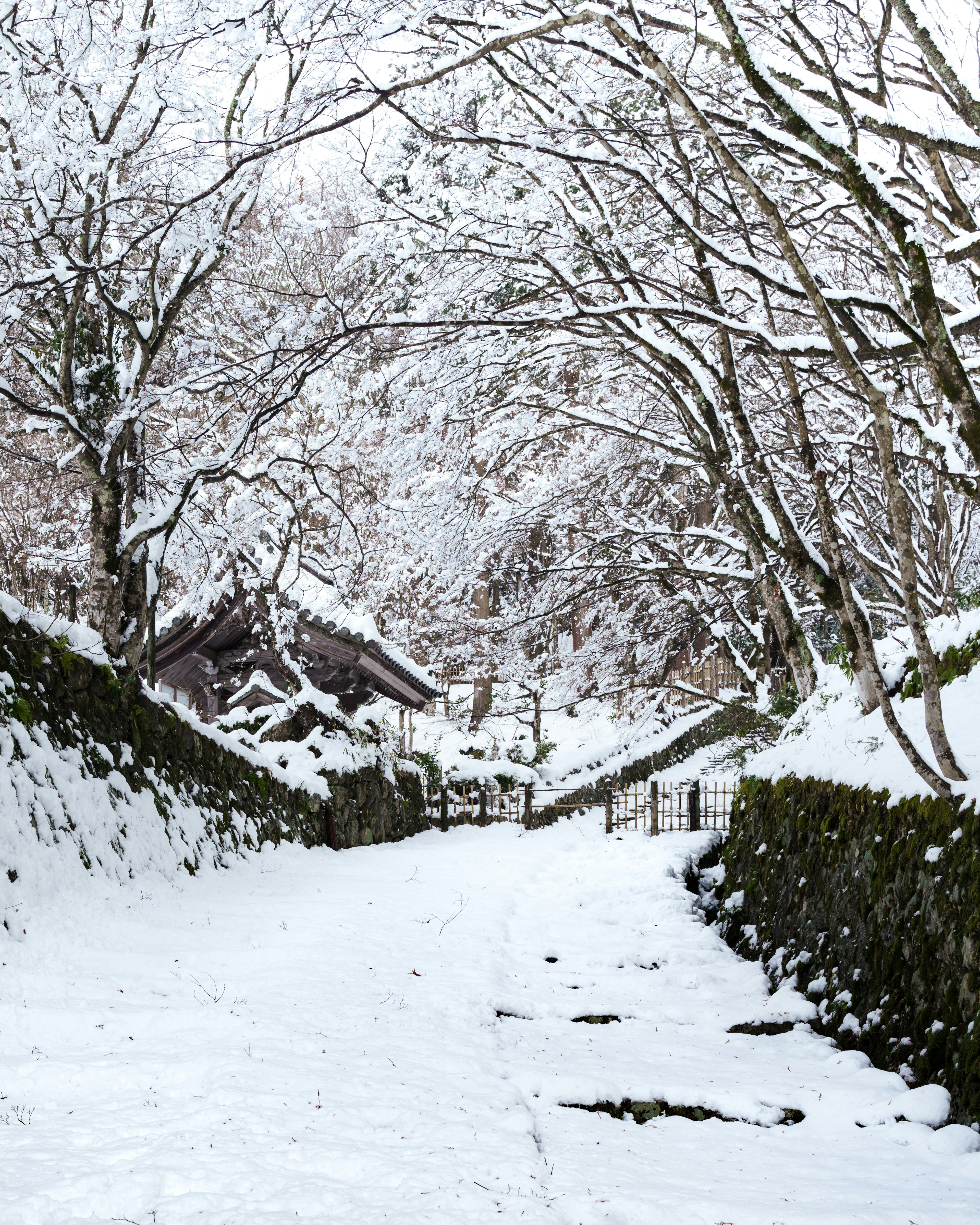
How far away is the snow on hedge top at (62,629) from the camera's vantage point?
20.0 feet

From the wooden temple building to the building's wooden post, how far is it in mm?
5200

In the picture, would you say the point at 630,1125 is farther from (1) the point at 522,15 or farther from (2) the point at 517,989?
(1) the point at 522,15

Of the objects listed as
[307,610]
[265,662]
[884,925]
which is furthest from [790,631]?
[265,662]

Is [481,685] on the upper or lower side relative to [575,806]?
upper

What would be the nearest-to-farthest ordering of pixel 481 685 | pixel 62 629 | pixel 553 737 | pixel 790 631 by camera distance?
pixel 62 629 → pixel 790 631 → pixel 481 685 → pixel 553 737

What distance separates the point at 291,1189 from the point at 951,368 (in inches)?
177

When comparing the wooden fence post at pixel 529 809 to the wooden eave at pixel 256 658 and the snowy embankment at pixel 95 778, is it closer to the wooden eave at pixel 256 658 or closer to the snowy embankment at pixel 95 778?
the wooden eave at pixel 256 658

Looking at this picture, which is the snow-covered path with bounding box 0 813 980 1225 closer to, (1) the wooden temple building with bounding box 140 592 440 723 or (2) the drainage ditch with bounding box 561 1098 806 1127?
(2) the drainage ditch with bounding box 561 1098 806 1127

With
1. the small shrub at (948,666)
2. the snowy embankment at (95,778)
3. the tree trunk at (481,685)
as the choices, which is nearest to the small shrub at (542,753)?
the tree trunk at (481,685)

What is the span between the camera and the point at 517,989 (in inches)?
216

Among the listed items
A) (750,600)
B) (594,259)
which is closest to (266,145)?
(594,259)

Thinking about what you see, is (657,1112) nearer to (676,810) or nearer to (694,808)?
(694,808)

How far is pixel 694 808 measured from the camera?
51.1 ft

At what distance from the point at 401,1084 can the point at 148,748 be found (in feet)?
15.4
